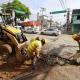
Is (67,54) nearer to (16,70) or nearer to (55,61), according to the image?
(55,61)

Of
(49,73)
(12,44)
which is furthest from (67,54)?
(49,73)

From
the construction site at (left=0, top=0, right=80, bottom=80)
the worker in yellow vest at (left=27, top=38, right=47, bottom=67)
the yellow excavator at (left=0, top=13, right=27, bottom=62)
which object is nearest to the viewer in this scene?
the construction site at (left=0, top=0, right=80, bottom=80)

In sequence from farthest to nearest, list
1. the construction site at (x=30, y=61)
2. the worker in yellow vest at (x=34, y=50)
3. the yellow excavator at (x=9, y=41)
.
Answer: the yellow excavator at (x=9, y=41) < the worker in yellow vest at (x=34, y=50) < the construction site at (x=30, y=61)

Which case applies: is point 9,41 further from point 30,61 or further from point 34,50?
point 34,50

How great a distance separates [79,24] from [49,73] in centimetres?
4129

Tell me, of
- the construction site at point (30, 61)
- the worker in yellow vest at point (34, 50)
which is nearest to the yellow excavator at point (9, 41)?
the construction site at point (30, 61)

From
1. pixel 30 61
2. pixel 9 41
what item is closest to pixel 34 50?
pixel 30 61

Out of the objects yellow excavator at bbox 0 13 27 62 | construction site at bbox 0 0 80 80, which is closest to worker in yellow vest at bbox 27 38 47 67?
construction site at bbox 0 0 80 80

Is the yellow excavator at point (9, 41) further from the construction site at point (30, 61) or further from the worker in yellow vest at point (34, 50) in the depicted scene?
the worker in yellow vest at point (34, 50)

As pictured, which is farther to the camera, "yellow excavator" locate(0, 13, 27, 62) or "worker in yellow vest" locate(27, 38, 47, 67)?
"yellow excavator" locate(0, 13, 27, 62)

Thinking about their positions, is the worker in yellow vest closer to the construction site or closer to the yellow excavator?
the construction site

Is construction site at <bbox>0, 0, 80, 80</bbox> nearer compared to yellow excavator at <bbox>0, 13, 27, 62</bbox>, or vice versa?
construction site at <bbox>0, 0, 80, 80</bbox>

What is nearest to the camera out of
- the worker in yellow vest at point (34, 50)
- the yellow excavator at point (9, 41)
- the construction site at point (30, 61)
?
the construction site at point (30, 61)

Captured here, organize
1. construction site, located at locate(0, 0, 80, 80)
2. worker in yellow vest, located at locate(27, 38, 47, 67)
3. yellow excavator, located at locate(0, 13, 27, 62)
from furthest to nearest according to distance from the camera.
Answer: yellow excavator, located at locate(0, 13, 27, 62) < worker in yellow vest, located at locate(27, 38, 47, 67) < construction site, located at locate(0, 0, 80, 80)
